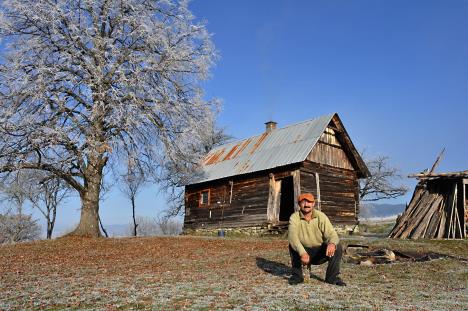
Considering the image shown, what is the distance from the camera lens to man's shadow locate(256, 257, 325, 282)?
8.54 metres

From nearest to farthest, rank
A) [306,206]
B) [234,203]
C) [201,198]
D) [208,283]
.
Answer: [306,206] → [208,283] → [234,203] → [201,198]

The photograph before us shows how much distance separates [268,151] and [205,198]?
6134mm

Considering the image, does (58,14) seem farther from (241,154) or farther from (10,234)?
(10,234)

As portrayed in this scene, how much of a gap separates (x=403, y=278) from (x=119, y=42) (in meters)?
16.3

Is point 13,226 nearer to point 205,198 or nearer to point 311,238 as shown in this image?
point 205,198

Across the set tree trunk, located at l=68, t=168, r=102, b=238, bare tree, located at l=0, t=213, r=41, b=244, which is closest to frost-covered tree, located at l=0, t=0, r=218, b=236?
tree trunk, located at l=68, t=168, r=102, b=238

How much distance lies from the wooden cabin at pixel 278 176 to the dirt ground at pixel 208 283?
9.79m

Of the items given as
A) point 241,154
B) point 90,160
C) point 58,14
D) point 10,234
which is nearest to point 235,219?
point 241,154

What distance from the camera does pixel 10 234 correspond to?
46.6 m

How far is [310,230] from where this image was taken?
24.2 ft

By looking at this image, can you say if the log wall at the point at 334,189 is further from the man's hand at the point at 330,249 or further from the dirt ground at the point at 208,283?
the man's hand at the point at 330,249

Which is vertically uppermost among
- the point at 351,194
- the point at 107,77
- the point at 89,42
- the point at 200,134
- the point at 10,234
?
the point at 89,42

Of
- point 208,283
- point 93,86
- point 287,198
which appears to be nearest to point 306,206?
point 208,283

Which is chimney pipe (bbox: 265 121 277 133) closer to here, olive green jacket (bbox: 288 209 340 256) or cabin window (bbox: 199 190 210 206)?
cabin window (bbox: 199 190 210 206)
